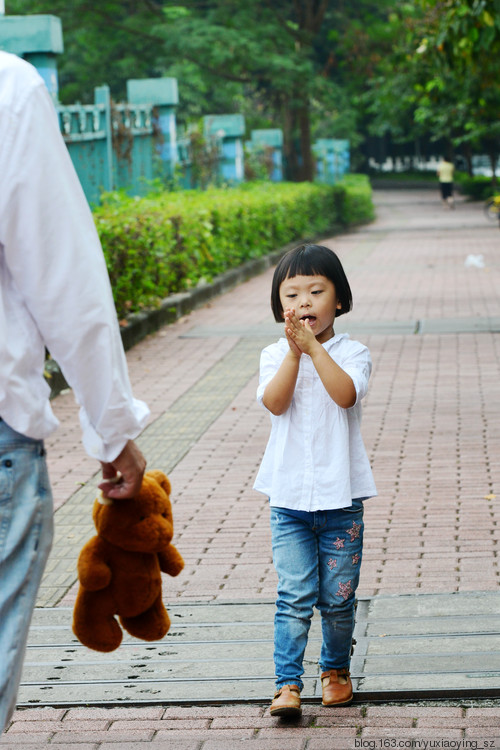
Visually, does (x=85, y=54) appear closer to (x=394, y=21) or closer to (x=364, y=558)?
(x=394, y=21)

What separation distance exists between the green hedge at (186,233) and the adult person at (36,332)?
8.18 meters

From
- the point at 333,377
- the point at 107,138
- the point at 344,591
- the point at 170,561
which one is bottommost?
the point at 344,591

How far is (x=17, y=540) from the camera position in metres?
2.21

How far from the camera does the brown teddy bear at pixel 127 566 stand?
101 inches

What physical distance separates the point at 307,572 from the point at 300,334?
72 centimetres

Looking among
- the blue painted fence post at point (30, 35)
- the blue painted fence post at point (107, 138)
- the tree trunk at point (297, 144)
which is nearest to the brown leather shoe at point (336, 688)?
the blue painted fence post at point (30, 35)

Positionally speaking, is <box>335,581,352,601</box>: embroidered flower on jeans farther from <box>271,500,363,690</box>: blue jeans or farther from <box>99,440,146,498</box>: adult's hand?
<box>99,440,146,498</box>: adult's hand

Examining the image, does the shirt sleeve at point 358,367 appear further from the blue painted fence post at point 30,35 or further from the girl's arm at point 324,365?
the blue painted fence post at point 30,35

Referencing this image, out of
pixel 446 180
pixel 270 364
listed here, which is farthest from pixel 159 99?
pixel 446 180

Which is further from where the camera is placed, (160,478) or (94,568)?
(160,478)

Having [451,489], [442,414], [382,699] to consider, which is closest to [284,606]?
[382,699]

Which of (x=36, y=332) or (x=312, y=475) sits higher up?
(x=36, y=332)

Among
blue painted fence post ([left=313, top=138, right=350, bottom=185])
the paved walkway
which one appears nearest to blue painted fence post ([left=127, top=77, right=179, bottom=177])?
the paved walkway

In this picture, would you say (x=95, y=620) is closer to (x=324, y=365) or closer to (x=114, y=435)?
(x=114, y=435)
